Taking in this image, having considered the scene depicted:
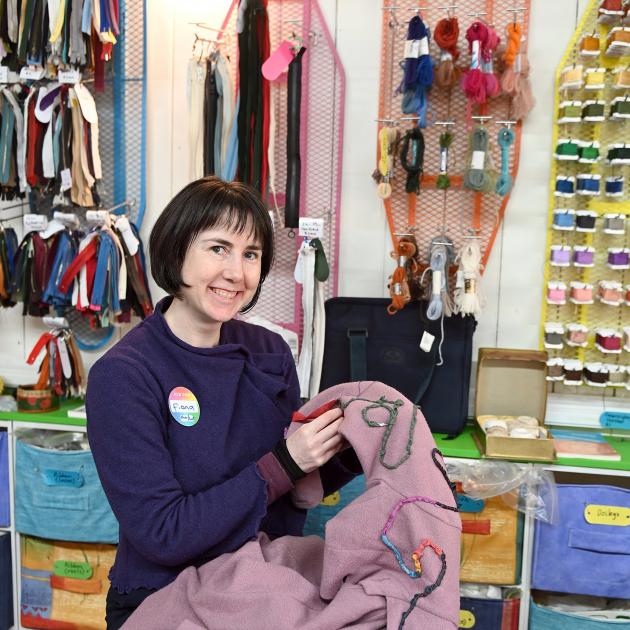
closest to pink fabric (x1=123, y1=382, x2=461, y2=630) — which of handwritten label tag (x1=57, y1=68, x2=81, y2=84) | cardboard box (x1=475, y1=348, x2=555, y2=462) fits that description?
cardboard box (x1=475, y1=348, x2=555, y2=462)

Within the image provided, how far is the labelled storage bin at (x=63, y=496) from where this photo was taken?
258 cm

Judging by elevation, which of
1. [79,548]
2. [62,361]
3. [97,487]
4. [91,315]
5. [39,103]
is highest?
[39,103]

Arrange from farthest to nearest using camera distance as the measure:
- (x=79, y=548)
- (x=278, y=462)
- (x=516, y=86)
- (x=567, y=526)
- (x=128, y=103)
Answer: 1. (x=128, y=103)
2. (x=79, y=548)
3. (x=516, y=86)
4. (x=567, y=526)
5. (x=278, y=462)

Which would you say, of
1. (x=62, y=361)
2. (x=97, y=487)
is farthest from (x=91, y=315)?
(x=97, y=487)

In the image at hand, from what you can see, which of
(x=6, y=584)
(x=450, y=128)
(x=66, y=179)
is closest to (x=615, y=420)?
(x=450, y=128)

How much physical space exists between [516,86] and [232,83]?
1015 millimetres

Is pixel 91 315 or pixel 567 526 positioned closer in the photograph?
pixel 567 526

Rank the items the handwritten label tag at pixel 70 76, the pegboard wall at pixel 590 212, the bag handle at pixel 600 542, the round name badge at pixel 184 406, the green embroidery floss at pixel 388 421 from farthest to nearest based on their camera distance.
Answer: the handwritten label tag at pixel 70 76
the pegboard wall at pixel 590 212
the bag handle at pixel 600 542
the round name badge at pixel 184 406
the green embroidery floss at pixel 388 421

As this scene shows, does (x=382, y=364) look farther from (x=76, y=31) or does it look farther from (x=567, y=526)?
(x=76, y=31)

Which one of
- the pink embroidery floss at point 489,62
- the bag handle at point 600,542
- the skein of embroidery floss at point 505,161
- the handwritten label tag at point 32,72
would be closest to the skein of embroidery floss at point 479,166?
the skein of embroidery floss at point 505,161

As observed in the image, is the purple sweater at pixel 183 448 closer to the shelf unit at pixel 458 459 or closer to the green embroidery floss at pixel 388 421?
the green embroidery floss at pixel 388 421

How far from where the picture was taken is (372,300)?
2.62 metres

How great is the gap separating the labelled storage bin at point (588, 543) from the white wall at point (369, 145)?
0.63 meters

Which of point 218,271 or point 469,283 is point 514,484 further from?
point 218,271
